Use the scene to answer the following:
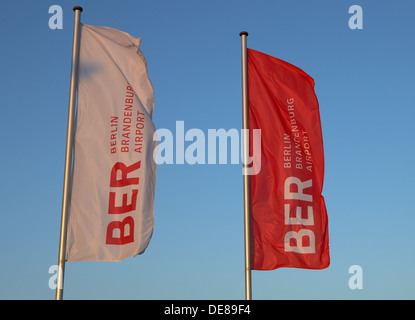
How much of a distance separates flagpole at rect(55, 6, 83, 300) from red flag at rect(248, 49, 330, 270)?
4296mm

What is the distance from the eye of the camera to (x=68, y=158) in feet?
40.9

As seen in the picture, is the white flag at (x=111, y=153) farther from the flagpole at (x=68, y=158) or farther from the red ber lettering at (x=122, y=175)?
the flagpole at (x=68, y=158)

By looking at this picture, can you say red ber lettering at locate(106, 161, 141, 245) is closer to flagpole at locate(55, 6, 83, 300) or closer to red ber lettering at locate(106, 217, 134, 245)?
red ber lettering at locate(106, 217, 134, 245)

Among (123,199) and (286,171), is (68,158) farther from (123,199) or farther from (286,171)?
(286,171)

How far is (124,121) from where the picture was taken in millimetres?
12977

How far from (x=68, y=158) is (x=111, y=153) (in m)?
0.95

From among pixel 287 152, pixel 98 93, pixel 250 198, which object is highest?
pixel 98 93

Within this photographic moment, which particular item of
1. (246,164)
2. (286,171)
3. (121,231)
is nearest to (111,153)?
(121,231)

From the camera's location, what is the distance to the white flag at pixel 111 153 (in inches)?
480
